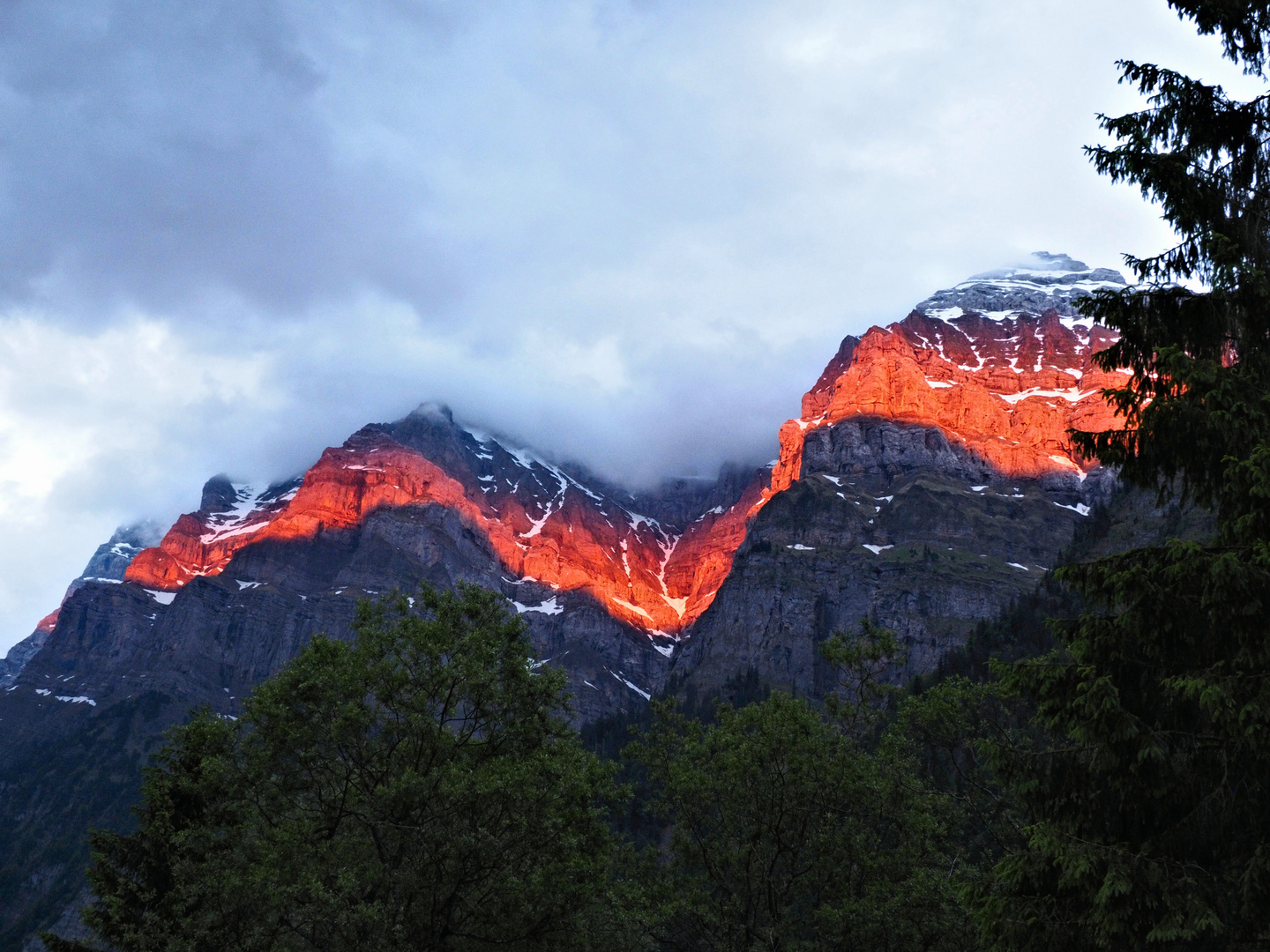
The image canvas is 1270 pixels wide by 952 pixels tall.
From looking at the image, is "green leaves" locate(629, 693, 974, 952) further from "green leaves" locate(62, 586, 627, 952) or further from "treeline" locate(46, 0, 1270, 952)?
"green leaves" locate(62, 586, 627, 952)

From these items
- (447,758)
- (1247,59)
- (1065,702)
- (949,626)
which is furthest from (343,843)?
(949,626)

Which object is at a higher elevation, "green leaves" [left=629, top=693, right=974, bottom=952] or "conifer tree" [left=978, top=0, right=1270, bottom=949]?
"conifer tree" [left=978, top=0, right=1270, bottom=949]

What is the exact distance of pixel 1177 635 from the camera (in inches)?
469

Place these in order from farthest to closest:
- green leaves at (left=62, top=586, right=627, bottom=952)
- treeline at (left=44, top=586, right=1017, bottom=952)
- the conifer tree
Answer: treeline at (left=44, top=586, right=1017, bottom=952) → green leaves at (left=62, top=586, right=627, bottom=952) → the conifer tree

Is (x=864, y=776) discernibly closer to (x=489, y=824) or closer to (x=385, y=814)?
(x=489, y=824)

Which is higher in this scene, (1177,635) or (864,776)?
(1177,635)

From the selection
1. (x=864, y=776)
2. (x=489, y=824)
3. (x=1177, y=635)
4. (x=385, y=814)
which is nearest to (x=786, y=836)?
(x=864, y=776)

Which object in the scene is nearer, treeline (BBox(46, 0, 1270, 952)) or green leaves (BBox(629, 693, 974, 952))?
treeline (BBox(46, 0, 1270, 952))

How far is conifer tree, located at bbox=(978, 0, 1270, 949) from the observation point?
35.5ft

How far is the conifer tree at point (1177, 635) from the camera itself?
1083 centimetres

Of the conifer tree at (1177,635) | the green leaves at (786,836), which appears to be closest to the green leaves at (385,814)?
the green leaves at (786,836)

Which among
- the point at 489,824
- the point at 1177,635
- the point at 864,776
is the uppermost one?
the point at 1177,635

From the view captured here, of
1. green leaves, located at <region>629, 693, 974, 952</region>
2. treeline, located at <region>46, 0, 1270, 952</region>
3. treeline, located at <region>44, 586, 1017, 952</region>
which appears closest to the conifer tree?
treeline, located at <region>46, 0, 1270, 952</region>

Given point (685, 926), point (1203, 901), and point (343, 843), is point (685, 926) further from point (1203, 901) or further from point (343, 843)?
point (1203, 901)
